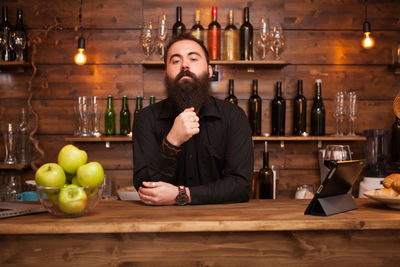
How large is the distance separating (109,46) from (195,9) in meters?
0.65

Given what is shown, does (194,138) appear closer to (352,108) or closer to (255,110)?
(255,110)

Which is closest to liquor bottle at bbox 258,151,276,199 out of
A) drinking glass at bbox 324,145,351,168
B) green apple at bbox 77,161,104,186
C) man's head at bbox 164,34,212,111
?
drinking glass at bbox 324,145,351,168

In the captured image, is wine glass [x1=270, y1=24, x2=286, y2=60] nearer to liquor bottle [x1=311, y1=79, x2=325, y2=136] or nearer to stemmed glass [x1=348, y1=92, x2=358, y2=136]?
liquor bottle [x1=311, y1=79, x2=325, y2=136]

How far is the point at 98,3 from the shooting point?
2.71 m

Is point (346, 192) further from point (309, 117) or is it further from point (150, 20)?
point (150, 20)

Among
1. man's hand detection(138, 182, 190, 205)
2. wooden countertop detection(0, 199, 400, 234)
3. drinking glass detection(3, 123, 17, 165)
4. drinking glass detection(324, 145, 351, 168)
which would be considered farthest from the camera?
drinking glass detection(3, 123, 17, 165)

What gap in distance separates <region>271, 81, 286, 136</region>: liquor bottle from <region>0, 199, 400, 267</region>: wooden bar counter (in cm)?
160

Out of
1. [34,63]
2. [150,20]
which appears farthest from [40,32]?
[150,20]

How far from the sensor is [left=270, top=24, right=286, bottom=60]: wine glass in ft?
8.18

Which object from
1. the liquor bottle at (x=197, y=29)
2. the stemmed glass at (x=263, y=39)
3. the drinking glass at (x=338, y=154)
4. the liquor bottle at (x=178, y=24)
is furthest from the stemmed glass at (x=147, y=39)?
the drinking glass at (x=338, y=154)

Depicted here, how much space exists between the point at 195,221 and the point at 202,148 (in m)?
0.77

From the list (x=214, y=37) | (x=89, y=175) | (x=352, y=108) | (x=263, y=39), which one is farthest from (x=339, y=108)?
(x=89, y=175)

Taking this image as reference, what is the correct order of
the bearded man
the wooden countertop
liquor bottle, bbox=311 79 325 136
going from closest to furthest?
the wooden countertop → the bearded man → liquor bottle, bbox=311 79 325 136

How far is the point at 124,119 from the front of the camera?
2719 mm
